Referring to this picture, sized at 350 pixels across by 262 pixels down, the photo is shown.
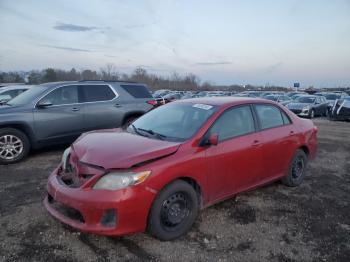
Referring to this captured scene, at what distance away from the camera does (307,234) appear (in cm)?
394

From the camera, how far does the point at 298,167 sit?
18.6 ft

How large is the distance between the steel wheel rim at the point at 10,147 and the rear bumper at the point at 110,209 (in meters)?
4.02

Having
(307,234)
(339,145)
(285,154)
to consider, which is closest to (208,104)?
(285,154)

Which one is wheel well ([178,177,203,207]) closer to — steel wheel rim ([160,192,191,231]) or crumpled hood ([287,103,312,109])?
steel wheel rim ([160,192,191,231])

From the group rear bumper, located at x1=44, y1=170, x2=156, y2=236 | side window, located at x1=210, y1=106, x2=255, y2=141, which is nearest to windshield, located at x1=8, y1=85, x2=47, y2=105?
rear bumper, located at x1=44, y1=170, x2=156, y2=236

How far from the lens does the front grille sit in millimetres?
3427

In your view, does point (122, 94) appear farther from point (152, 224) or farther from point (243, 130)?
point (152, 224)

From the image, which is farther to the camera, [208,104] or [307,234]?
[208,104]

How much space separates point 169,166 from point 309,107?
20.0 meters

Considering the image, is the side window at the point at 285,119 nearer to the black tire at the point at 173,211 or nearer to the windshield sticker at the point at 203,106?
the windshield sticker at the point at 203,106

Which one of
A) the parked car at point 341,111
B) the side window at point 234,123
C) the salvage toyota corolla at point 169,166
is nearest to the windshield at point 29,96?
the salvage toyota corolla at point 169,166

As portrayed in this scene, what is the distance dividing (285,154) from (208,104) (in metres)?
1.60

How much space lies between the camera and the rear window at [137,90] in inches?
346

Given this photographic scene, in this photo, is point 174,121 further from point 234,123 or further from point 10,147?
point 10,147
